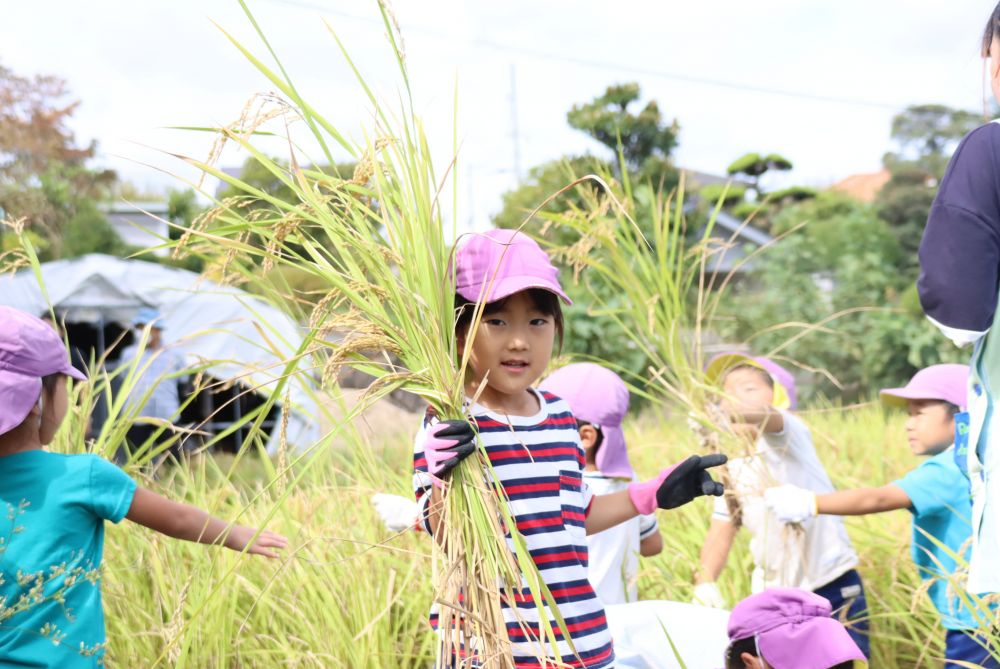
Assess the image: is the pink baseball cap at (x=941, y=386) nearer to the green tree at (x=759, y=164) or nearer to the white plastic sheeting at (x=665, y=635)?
the white plastic sheeting at (x=665, y=635)

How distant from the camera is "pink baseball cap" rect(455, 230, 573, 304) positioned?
1865 mm

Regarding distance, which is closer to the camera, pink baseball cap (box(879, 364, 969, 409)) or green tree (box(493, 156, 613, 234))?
pink baseball cap (box(879, 364, 969, 409))

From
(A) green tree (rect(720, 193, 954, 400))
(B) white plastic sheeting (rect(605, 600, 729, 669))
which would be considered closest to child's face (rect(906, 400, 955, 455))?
(B) white plastic sheeting (rect(605, 600, 729, 669))

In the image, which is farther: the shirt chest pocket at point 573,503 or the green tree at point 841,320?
the green tree at point 841,320

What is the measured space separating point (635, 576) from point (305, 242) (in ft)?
5.47

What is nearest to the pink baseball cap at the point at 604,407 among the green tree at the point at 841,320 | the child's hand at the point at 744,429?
the child's hand at the point at 744,429

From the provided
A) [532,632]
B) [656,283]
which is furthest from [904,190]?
[532,632]

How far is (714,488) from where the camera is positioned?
191cm

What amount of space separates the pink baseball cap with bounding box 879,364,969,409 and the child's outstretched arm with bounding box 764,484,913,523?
42 cm

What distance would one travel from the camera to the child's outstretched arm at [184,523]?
203 centimetres

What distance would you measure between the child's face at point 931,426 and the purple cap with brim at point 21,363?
2.44m

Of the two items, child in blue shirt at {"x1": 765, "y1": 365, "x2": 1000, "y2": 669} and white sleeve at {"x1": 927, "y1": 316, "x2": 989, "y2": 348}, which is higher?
white sleeve at {"x1": 927, "y1": 316, "x2": 989, "y2": 348}

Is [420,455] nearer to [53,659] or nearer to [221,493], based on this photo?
[53,659]

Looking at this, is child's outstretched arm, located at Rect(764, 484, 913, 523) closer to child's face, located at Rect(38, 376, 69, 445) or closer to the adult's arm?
the adult's arm
